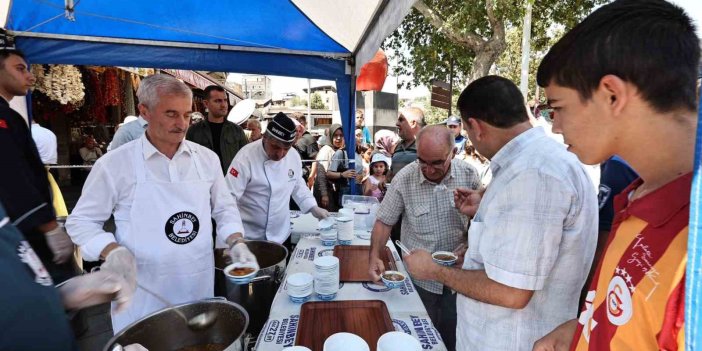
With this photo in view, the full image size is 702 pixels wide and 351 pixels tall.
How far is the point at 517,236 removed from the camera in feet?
3.63

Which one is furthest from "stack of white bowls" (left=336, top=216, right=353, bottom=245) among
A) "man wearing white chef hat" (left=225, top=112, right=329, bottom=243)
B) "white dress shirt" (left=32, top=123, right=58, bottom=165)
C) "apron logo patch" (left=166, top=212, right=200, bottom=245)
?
"white dress shirt" (left=32, top=123, right=58, bottom=165)

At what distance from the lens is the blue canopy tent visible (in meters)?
3.13

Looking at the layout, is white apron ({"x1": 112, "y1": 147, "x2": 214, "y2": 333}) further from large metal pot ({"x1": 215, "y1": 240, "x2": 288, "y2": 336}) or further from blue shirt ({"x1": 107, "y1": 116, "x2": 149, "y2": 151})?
A: blue shirt ({"x1": 107, "y1": 116, "x2": 149, "y2": 151})

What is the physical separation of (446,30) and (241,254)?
10.3m

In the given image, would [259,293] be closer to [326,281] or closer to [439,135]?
[326,281]

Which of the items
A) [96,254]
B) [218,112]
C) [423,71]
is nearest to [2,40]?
Answer: [218,112]

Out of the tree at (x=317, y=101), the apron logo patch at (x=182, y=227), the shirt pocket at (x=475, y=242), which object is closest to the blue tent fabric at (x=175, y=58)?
the apron logo patch at (x=182, y=227)

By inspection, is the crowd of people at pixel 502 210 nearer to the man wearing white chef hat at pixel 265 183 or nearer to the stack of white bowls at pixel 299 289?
the man wearing white chef hat at pixel 265 183

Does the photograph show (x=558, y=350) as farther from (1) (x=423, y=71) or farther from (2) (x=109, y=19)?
(1) (x=423, y=71)

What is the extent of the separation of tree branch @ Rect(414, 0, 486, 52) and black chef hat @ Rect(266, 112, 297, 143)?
28.2 ft

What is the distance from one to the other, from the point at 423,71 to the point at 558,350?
549 inches

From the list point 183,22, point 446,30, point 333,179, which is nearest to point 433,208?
point 333,179

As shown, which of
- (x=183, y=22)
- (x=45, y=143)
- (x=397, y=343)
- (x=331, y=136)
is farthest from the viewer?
(x=331, y=136)

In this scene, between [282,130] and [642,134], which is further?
[282,130]
